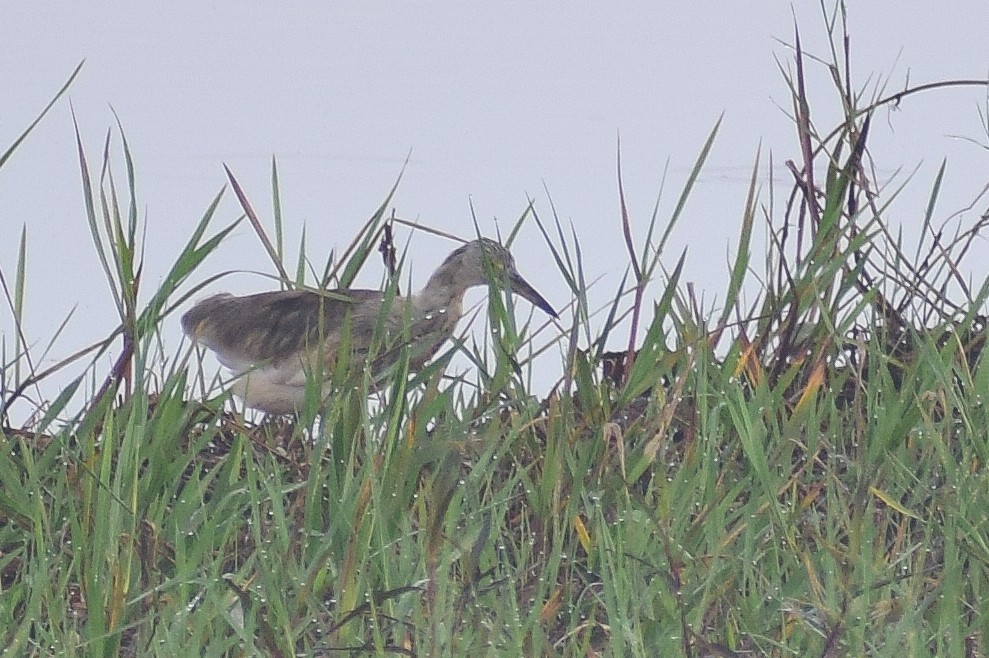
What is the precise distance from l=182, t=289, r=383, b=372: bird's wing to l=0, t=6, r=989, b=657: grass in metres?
0.91

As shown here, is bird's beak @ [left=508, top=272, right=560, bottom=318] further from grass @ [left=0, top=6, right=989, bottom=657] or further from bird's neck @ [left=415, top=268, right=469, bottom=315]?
grass @ [left=0, top=6, right=989, bottom=657]

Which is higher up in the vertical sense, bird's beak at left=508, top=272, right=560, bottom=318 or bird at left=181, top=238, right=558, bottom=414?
bird's beak at left=508, top=272, right=560, bottom=318

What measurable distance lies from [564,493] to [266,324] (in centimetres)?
188

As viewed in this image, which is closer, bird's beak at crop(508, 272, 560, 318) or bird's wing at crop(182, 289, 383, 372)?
bird's wing at crop(182, 289, 383, 372)

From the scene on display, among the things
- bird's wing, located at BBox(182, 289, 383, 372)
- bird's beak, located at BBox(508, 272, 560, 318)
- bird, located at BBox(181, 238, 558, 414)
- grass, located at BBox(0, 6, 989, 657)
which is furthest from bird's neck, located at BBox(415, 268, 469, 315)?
grass, located at BBox(0, 6, 989, 657)

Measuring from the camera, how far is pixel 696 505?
2580 millimetres

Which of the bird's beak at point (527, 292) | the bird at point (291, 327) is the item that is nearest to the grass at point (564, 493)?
the bird at point (291, 327)

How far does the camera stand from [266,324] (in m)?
4.27

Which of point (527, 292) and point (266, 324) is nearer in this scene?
point (266, 324)

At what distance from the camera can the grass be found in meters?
2.16

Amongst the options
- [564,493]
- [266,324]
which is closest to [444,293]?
[266,324]

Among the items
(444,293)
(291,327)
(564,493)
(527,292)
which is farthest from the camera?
(444,293)

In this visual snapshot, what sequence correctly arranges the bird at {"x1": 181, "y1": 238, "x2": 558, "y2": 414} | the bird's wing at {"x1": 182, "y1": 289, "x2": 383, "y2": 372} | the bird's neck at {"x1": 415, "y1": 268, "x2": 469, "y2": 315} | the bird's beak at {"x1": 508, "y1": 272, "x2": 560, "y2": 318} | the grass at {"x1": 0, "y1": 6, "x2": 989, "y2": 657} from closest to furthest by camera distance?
the grass at {"x1": 0, "y1": 6, "x2": 989, "y2": 657}
the bird at {"x1": 181, "y1": 238, "x2": 558, "y2": 414}
the bird's wing at {"x1": 182, "y1": 289, "x2": 383, "y2": 372}
the bird's beak at {"x1": 508, "y1": 272, "x2": 560, "y2": 318}
the bird's neck at {"x1": 415, "y1": 268, "x2": 469, "y2": 315}

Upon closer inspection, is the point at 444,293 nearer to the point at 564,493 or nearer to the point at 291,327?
the point at 291,327
